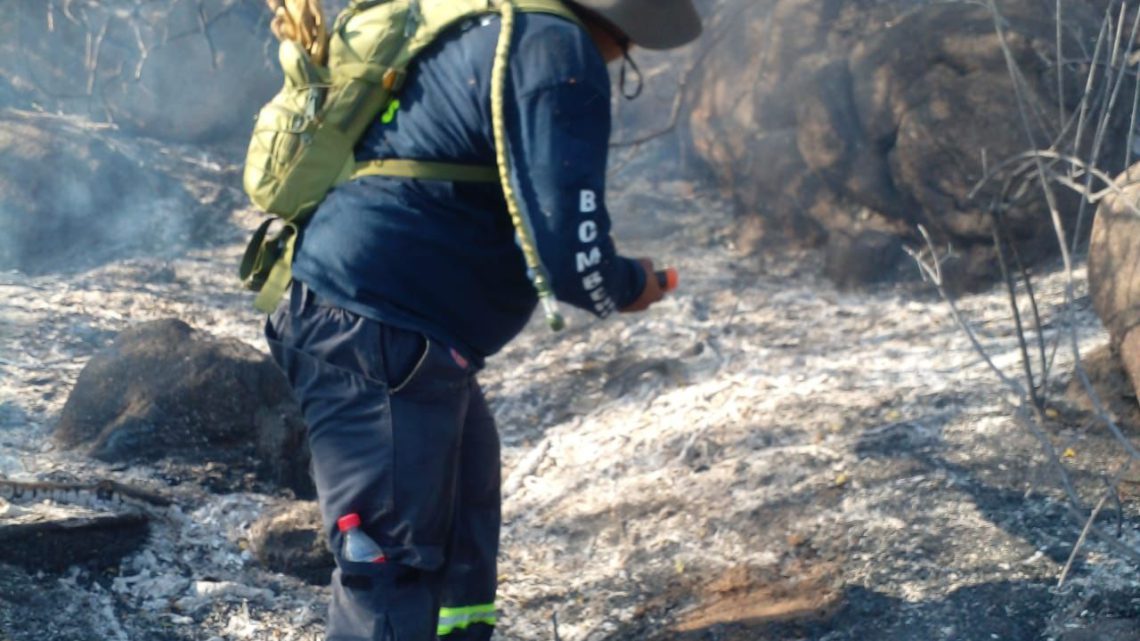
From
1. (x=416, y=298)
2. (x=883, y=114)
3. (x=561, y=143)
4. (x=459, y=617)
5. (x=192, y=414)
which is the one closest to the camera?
(x=561, y=143)

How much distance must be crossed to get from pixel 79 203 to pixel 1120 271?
5153 millimetres

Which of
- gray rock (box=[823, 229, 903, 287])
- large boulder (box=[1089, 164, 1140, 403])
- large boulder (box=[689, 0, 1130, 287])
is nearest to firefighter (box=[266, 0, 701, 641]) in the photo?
large boulder (box=[1089, 164, 1140, 403])

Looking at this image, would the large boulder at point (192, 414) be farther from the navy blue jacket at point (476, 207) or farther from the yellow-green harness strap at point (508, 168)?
the yellow-green harness strap at point (508, 168)

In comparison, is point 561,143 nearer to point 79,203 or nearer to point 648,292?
point 648,292

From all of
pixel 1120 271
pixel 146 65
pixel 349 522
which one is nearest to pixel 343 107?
pixel 349 522

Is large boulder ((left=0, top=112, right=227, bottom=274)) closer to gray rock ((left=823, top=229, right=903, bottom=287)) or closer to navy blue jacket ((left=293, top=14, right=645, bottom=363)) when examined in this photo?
gray rock ((left=823, top=229, right=903, bottom=287))

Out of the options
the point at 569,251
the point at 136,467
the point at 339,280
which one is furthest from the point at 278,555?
the point at 569,251

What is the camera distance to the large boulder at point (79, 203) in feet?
18.9

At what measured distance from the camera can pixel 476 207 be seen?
7.49ft

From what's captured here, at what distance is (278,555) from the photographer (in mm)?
3262

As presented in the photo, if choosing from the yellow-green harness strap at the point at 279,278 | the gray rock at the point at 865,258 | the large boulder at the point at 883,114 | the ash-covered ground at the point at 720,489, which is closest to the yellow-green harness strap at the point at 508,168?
the yellow-green harness strap at the point at 279,278

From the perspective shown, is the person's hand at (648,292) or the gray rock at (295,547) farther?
the gray rock at (295,547)

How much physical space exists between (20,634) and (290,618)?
0.68 meters

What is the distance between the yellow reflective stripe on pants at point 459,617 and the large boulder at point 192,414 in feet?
4.21
